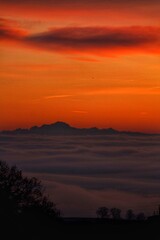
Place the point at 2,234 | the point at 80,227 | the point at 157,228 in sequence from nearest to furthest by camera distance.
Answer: the point at 2,234, the point at 157,228, the point at 80,227

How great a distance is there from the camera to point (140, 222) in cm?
6300

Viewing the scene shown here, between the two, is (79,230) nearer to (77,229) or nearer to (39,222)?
(77,229)

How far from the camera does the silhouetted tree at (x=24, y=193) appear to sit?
63.8 metres

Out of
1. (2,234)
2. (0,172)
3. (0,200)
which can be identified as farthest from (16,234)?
(0,172)

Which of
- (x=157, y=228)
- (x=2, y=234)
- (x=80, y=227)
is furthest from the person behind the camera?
(x=80, y=227)

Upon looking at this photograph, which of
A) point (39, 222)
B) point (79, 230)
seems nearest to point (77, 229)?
point (79, 230)

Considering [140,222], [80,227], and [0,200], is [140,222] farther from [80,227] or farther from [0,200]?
[0,200]

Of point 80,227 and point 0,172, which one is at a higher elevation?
point 0,172

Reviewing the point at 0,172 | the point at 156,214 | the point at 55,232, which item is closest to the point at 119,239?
the point at 55,232

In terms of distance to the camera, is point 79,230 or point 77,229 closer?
point 79,230

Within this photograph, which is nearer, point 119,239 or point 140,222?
point 119,239

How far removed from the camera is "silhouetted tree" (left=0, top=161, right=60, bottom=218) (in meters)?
63.8

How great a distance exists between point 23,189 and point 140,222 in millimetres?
10918

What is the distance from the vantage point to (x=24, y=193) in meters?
65.9
